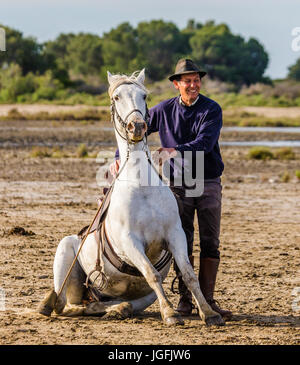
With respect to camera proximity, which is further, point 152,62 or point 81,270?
point 152,62

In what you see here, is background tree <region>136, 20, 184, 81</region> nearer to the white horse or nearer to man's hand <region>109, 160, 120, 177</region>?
man's hand <region>109, 160, 120, 177</region>

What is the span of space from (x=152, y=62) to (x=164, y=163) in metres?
79.1

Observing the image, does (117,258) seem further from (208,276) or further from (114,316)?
(208,276)

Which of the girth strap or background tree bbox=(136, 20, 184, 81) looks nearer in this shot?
the girth strap

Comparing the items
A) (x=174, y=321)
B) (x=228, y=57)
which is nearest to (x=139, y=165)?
(x=174, y=321)

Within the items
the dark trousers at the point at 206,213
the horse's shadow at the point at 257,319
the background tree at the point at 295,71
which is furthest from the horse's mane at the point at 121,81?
the background tree at the point at 295,71

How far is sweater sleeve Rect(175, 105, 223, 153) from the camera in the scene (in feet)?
22.6

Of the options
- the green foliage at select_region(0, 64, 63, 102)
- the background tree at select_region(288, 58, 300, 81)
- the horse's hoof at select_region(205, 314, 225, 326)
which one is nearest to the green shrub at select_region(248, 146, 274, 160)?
the horse's hoof at select_region(205, 314, 225, 326)

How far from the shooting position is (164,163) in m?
Answer: 7.21

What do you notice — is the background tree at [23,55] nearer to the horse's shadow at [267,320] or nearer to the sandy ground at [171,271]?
the sandy ground at [171,271]

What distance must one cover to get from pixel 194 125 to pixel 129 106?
920 millimetres

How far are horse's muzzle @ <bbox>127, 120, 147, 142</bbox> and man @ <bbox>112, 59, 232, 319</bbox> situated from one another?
0.77 meters
